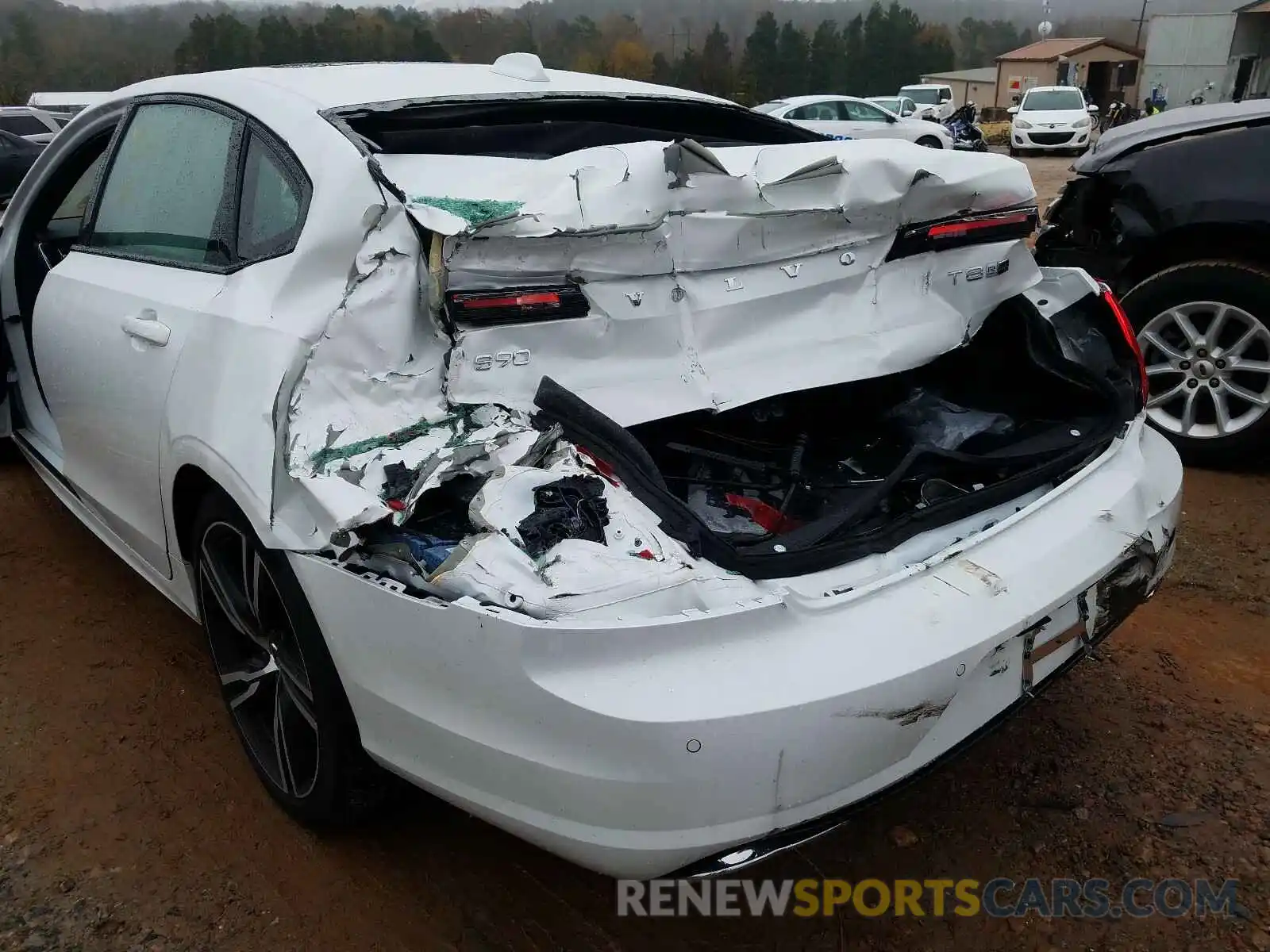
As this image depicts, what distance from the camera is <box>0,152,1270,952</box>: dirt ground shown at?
2010 millimetres

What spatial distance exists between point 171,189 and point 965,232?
2141 mm

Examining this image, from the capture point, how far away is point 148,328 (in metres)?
2.37

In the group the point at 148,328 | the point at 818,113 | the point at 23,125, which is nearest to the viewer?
the point at 148,328

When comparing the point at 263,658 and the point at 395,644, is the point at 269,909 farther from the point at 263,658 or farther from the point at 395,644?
the point at 395,644

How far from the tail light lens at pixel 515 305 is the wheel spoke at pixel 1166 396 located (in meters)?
3.18

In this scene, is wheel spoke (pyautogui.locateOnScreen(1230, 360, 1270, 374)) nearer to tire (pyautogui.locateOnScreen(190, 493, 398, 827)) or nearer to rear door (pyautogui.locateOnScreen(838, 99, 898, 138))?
tire (pyautogui.locateOnScreen(190, 493, 398, 827))

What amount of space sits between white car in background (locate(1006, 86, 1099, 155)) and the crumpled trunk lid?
22636 mm

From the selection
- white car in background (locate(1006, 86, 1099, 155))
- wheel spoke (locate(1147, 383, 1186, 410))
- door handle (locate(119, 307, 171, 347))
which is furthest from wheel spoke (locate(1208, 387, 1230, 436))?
white car in background (locate(1006, 86, 1099, 155))

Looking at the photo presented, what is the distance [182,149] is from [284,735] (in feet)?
5.27

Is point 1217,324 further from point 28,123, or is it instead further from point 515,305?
point 28,123

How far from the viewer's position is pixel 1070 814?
230 cm

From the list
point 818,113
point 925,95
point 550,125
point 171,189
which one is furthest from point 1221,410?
point 925,95

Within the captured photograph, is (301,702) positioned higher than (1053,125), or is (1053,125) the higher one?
(301,702)

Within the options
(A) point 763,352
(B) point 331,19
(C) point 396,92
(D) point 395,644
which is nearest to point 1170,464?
(A) point 763,352
